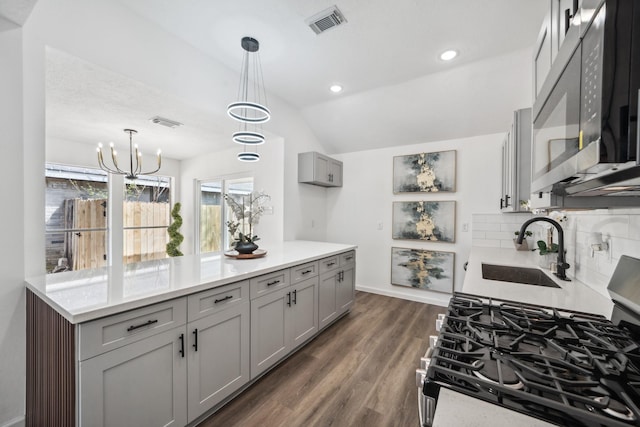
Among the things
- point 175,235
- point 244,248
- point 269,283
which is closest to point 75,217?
point 175,235

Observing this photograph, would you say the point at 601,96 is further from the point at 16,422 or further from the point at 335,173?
the point at 335,173

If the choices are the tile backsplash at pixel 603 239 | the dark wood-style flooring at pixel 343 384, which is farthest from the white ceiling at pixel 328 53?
the dark wood-style flooring at pixel 343 384

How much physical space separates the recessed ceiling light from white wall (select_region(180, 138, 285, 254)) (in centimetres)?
217

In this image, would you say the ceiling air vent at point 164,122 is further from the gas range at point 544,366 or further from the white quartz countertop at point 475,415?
the white quartz countertop at point 475,415

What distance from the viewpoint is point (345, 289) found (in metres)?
3.21

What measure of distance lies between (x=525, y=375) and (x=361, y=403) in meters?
1.53

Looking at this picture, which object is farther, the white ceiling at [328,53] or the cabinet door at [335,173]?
the cabinet door at [335,173]

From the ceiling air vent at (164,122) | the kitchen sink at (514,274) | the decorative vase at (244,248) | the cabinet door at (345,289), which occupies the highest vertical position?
the ceiling air vent at (164,122)

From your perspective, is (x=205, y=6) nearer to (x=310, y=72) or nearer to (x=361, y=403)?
(x=310, y=72)

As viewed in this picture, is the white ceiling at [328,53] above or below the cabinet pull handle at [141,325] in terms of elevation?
above

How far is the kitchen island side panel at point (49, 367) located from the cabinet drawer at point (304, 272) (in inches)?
57.0

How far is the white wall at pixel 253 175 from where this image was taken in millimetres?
3766

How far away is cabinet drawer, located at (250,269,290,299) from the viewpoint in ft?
6.31

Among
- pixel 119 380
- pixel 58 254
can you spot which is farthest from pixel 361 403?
pixel 58 254
